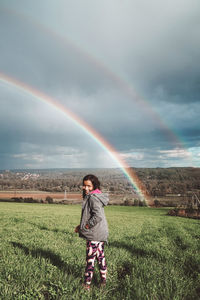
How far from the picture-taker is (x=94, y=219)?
3588 mm

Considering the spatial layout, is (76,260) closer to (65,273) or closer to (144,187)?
(65,273)

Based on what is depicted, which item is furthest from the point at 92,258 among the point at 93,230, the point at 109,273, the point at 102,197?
the point at 102,197

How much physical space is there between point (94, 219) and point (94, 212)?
108 millimetres

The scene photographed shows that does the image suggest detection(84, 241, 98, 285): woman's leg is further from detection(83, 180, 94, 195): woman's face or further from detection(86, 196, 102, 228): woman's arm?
detection(83, 180, 94, 195): woman's face

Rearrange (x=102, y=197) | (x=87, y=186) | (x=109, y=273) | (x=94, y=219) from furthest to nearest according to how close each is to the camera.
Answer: (x=109, y=273)
(x=87, y=186)
(x=102, y=197)
(x=94, y=219)

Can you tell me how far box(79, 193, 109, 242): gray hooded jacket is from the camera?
361 cm

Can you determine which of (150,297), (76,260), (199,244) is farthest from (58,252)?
(199,244)

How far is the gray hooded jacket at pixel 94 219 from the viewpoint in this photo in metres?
3.61

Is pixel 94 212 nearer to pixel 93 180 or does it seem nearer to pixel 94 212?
pixel 94 212

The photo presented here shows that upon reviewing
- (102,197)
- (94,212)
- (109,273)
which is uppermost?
(102,197)

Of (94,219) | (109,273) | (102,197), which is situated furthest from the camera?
(109,273)

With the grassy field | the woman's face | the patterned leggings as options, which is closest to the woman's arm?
the woman's face

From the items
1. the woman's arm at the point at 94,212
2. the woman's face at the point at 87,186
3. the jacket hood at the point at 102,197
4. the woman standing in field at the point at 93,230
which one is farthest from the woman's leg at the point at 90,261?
the woman's face at the point at 87,186

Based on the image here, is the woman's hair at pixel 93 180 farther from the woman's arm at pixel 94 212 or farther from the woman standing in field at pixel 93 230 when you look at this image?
the woman's arm at pixel 94 212
